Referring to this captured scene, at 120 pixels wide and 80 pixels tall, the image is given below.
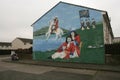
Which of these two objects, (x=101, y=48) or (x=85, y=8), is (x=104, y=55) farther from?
(x=85, y=8)

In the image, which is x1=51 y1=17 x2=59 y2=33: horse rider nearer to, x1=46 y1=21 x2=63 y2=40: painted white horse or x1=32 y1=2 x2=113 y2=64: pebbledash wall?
x1=32 y1=2 x2=113 y2=64: pebbledash wall

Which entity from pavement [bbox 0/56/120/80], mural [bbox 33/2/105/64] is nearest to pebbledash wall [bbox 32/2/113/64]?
mural [bbox 33/2/105/64]

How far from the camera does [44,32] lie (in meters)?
21.1

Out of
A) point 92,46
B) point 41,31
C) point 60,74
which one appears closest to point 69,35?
point 92,46

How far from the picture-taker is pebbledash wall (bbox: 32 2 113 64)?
16.6m

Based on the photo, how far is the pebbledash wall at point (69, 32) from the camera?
54.5ft

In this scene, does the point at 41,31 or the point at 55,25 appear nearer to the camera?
the point at 55,25

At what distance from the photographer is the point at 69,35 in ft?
60.6

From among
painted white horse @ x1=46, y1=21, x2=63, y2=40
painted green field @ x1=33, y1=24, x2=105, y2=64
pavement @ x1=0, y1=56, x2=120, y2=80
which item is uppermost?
painted white horse @ x1=46, y1=21, x2=63, y2=40

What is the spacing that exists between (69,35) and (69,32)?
1.23ft

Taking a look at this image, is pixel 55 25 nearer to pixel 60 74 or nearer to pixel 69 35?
pixel 69 35

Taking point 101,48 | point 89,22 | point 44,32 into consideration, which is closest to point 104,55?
point 101,48

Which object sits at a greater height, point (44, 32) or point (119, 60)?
point (44, 32)

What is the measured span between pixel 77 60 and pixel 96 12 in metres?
6.00
